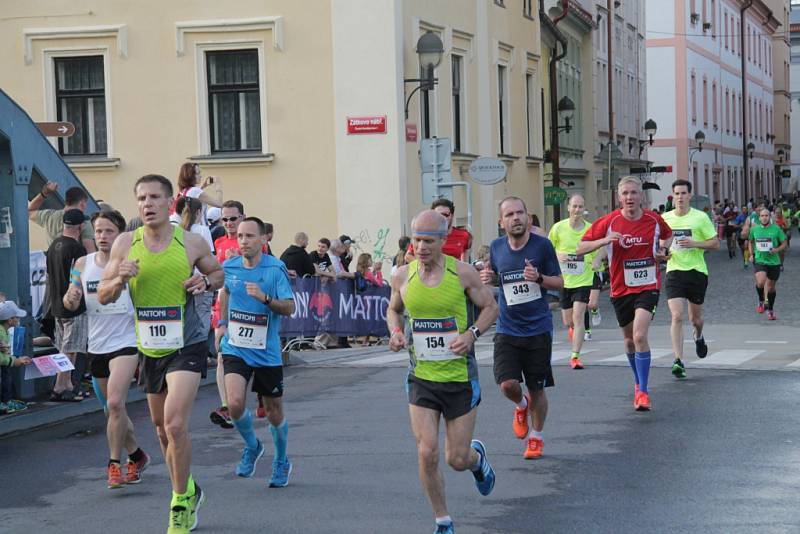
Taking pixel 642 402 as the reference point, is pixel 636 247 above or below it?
above

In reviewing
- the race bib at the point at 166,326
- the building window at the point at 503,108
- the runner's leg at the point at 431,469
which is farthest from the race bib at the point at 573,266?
the building window at the point at 503,108

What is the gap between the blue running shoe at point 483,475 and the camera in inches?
324

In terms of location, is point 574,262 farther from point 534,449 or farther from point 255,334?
point 255,334

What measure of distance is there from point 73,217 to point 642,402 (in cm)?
513

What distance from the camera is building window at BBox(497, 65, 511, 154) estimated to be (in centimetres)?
3291

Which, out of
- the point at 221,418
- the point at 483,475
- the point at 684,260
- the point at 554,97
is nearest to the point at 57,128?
the point at 221,418

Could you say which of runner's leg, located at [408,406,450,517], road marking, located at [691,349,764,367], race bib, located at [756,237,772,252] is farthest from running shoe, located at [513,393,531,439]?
race bib, located at [756,237,772,252]

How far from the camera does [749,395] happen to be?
13625 mm

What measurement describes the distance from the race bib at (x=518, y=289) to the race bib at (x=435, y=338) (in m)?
2.42

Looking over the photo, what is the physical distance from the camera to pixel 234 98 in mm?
26094

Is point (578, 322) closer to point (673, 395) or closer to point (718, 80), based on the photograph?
point (673, 395)

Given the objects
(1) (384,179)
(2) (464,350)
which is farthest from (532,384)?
(1) (384,179)

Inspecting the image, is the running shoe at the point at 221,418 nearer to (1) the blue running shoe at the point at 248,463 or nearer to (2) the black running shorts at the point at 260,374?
(1) the blue running shoe at the point at 248,463

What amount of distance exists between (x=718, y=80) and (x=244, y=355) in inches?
2849
